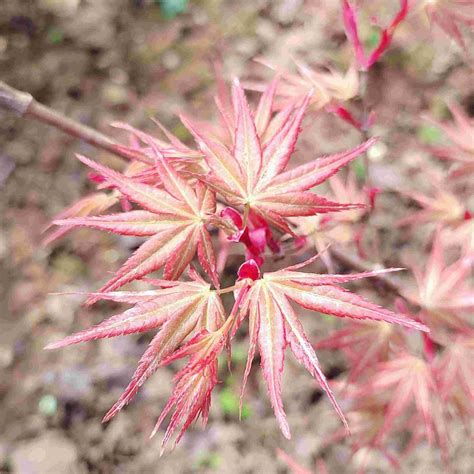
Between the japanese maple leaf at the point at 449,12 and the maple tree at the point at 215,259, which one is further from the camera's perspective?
the japanese maple leaf at the point at 449,12

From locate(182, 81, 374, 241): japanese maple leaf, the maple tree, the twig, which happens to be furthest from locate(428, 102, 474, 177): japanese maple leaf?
the twig

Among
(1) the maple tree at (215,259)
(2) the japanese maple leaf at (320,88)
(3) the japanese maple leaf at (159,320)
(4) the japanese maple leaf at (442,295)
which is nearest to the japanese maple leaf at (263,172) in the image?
(1) the maple tree at (215,259)

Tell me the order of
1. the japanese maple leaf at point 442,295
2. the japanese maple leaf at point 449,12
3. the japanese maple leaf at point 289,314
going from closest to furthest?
the japanese maple leaf at point 289,314 < the japanese maple leaf at point 449,12 < the japanese maple leaf at point 442,295

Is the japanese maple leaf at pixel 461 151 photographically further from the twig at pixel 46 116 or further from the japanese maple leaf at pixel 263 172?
the twig at pixel 46 116

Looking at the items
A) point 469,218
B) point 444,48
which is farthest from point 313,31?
point 469,218

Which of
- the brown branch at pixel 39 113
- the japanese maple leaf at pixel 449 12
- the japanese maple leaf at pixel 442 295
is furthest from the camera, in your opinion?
the japanese maple leaf at pixel 442 295

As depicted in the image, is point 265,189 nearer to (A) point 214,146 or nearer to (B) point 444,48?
(A) point 214,146

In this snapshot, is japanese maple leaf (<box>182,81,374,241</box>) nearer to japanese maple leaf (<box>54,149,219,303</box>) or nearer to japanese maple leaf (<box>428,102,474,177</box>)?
japanese maple leaf (<box>54,149,219,303</box>)

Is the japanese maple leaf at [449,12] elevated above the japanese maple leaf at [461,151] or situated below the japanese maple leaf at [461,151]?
above
